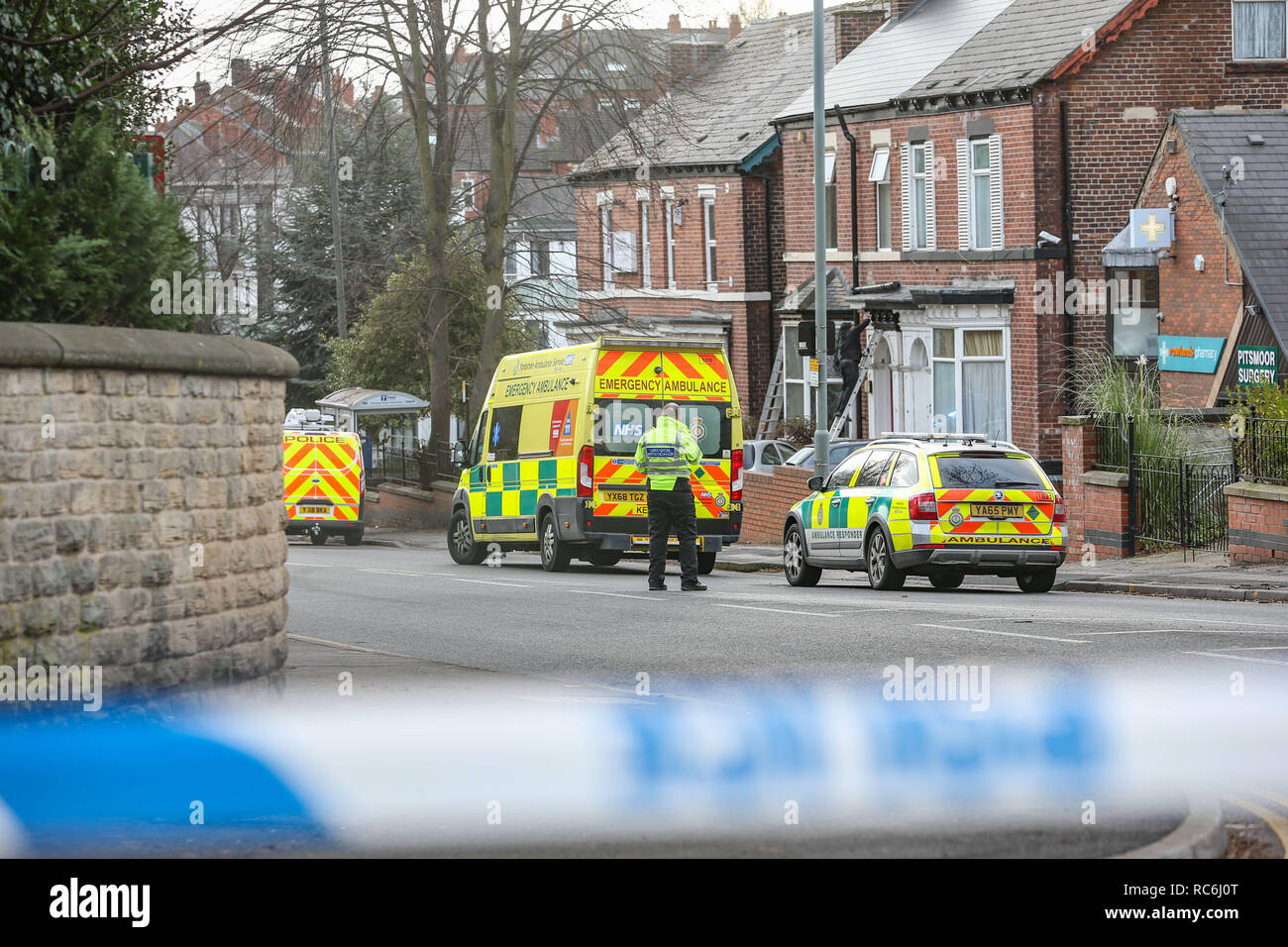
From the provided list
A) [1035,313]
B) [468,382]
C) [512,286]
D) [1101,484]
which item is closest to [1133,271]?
[1035,313]

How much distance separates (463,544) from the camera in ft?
91.6

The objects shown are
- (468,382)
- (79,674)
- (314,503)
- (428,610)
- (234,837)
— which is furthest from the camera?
(468,382)

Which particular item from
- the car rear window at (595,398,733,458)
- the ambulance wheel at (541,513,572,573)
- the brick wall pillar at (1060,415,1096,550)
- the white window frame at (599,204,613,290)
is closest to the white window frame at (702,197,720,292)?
the white window frame at (599,204,613,290)

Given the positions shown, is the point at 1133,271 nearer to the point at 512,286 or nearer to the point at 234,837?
the point at 512,286

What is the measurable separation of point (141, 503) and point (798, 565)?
12676mm

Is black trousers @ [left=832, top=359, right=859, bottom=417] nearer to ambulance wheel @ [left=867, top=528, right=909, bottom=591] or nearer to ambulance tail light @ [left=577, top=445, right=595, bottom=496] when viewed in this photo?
ambulance tail light @ [left=577, top=445, right=595, bottom=496]

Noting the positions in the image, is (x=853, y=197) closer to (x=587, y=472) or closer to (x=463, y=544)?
(x=463, y=544)

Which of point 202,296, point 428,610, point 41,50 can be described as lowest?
point 428,610

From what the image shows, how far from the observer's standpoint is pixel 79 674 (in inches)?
375

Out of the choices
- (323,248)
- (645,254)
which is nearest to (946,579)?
(645,254)

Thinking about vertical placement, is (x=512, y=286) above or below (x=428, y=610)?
above

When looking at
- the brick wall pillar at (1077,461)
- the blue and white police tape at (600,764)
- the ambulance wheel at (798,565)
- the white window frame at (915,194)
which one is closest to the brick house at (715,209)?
the white window frame at (915,194)

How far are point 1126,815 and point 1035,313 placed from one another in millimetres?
26587

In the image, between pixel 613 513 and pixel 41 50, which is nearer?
pixel 41 50
